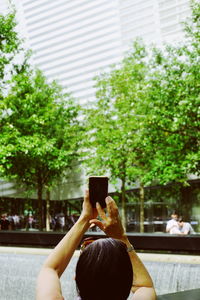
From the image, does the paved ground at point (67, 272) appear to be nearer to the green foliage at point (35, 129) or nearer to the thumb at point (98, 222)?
the thumb at point (98, 222)

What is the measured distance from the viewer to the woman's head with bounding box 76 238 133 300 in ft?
4.38

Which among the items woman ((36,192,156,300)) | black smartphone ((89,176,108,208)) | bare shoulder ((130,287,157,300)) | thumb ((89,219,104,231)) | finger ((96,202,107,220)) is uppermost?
black smartphone ((89,176,108,208))

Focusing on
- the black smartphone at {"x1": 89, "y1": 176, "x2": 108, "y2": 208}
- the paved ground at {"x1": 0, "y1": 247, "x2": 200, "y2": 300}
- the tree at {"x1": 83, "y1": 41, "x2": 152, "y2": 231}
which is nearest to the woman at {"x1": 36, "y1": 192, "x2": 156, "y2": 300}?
the black smartphone at {"x1": 89, "y1": 176, "x2": 108, "y2": 208}

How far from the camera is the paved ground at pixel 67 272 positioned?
4035 mm

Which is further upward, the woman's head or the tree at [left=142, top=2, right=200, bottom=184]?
the tree at [left=142, top=2, right=200, bottom=184]

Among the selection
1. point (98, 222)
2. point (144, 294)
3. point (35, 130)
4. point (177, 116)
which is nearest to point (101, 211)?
point (98, 222)

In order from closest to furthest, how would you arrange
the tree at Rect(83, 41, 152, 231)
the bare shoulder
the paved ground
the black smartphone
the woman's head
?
the woman's head, the bare shoulder, the black smartphone, the paved ground, the tree at Rect(83, 41, 152, 231)

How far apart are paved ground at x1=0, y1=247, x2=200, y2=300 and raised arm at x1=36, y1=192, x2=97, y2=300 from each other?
2.73 metres

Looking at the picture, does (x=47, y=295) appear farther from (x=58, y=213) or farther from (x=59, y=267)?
(x=58, y=213)

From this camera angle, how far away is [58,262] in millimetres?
1544

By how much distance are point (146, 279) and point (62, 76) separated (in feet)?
152

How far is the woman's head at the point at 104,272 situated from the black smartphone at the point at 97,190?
0.32m

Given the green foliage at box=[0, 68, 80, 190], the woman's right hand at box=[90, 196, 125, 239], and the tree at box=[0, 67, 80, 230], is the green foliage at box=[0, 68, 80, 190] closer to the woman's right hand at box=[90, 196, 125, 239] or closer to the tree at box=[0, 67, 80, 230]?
the tree at box=[0, 67, 80, 230]

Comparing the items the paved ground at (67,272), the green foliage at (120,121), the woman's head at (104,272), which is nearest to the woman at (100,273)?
the woman's head at (104,272)
